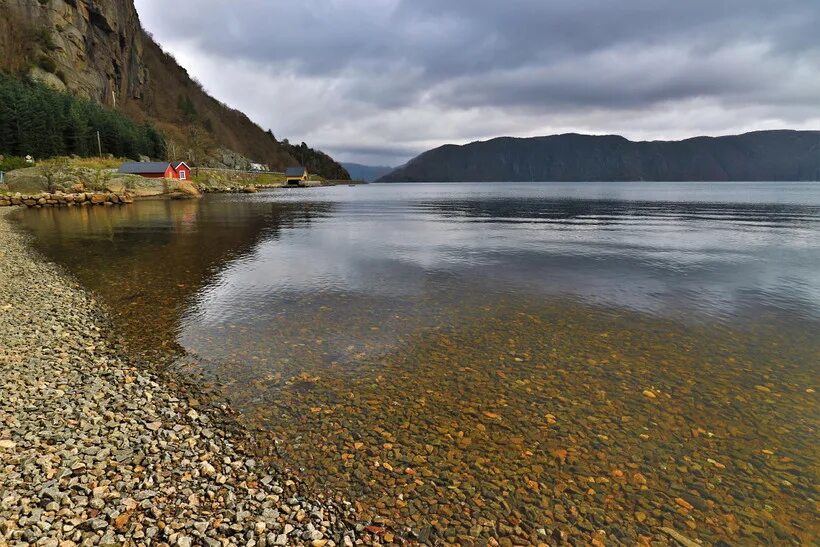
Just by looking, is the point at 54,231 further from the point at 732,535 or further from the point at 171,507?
the point at 732,535

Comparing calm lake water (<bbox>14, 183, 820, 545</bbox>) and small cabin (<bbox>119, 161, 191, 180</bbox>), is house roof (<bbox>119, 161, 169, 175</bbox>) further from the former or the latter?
calm lake water (<bbox>14, 183, 820, 545</bbox>)

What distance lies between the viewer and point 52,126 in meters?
95.4

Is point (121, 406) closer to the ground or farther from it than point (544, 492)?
farther from it

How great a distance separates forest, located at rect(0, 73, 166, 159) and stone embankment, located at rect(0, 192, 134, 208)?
31.9m

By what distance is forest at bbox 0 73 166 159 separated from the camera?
88.8 m

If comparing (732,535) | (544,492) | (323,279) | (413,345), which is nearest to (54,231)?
(323,279)

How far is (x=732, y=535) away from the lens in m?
7.18

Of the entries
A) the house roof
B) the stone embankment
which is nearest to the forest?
the house roof

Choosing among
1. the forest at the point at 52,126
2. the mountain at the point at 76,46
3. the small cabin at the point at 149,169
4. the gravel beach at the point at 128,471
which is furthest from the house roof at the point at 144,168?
the gravel beach at the point at 128,471

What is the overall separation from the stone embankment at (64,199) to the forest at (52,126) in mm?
31860

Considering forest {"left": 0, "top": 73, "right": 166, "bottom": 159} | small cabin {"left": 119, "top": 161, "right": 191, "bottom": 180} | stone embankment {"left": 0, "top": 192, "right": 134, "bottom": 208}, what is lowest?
stone embankment {"left": 0, "top": 192, "right": 134, "bottom": 208}

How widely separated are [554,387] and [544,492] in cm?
431

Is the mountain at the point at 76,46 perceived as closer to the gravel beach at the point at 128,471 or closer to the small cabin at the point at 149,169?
the small cabin at the point at 149,169

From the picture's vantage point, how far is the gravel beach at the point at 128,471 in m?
6.47
